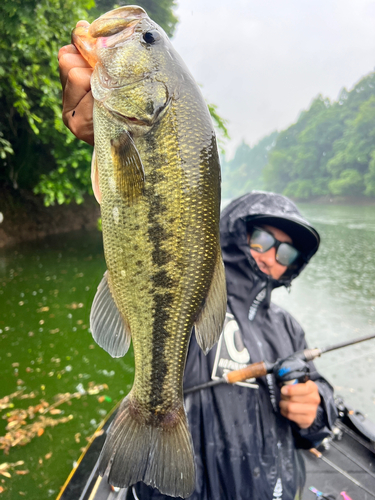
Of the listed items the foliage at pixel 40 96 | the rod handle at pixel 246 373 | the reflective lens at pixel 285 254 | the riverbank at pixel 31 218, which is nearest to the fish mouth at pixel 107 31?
the rod handle at pixel 246 373

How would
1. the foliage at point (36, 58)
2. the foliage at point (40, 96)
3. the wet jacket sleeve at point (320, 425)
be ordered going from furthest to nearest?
the foliage at point (40, 96) → the foliage at point (36, 58) → the wet jacket sleeve at point (320, 425)

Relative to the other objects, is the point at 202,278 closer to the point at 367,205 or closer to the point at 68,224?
the point at 68,224

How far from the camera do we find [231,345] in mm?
2193

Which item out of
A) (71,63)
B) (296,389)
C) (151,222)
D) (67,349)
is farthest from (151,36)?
(67,349)

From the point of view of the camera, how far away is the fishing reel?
1897 millimetres

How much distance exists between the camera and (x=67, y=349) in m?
5.54

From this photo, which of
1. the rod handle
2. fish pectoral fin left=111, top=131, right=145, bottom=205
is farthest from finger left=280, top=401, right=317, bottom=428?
fish pectoral fin left=111, top=131, right=145, bottom=205

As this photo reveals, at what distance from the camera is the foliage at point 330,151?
4878cm

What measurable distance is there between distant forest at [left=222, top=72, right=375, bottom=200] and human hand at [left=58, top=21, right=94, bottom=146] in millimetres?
50933

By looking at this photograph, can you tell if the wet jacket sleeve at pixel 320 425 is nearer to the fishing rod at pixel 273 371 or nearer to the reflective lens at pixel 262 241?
the fishing rod at pixel 273 371

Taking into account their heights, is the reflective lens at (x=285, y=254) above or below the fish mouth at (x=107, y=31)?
below

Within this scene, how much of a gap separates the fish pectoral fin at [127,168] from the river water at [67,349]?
3.38m

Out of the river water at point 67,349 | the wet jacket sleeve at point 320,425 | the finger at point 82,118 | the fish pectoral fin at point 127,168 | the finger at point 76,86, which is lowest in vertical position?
the river water at point 67,349

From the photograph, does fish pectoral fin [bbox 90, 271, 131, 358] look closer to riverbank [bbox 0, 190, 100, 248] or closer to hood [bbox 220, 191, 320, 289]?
hood [bbox 220, 191, 320, 289]
